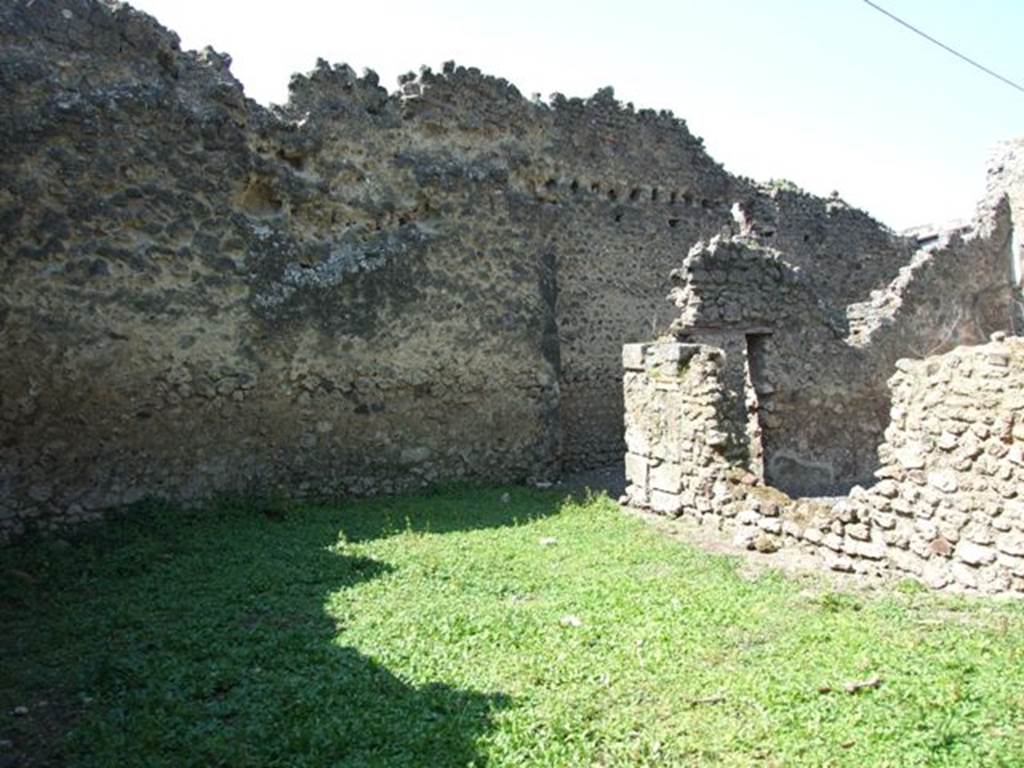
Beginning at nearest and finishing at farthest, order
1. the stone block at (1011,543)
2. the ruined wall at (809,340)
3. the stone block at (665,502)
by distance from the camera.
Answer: the stone block at (1011,543) → the stone block at (665,502) → the ruined wall at (809,340)

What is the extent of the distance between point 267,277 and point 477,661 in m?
5.63

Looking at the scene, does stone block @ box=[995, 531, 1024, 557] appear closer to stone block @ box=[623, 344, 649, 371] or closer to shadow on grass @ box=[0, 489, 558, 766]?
shadow on grass @ box=[0, 489, 558, 766]

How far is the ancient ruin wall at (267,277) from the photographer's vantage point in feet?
24.8

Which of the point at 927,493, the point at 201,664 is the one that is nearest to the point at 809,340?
the point at 927,493

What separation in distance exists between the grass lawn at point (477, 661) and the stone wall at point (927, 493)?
423 mm

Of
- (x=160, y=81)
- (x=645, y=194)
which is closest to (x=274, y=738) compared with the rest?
(x=160, y=81)

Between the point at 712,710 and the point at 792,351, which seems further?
the point at 792,351

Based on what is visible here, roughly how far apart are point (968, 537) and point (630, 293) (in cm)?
831

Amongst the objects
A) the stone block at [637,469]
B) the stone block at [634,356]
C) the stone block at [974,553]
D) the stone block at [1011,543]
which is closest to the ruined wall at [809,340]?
the stone block at [634,356]

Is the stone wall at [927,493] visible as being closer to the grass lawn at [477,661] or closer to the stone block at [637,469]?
the grass lawn at [477,661]

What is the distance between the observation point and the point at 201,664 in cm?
468

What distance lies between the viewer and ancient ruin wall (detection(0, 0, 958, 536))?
757 cm

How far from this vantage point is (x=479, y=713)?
398 cm

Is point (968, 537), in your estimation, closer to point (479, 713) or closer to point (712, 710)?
point (712, 710)
